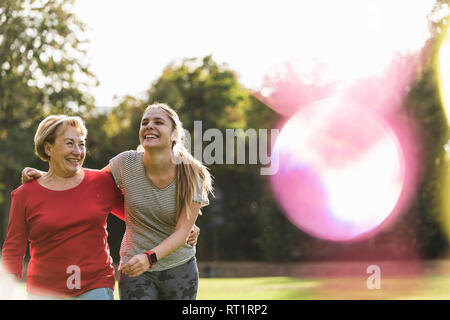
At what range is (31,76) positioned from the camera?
88.7ft

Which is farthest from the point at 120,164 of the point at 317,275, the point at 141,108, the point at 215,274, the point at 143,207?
the point at 141,108

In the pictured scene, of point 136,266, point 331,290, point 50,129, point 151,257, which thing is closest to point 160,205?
point 151,257

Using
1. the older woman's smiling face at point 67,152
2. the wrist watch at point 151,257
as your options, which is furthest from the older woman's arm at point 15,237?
the wrist watch at point 151,257

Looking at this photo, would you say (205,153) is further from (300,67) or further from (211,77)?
(211,77)

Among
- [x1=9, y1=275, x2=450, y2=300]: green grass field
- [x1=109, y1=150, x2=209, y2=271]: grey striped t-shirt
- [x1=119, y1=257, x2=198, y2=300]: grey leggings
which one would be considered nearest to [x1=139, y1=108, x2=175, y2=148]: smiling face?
[x1=109, y1=150, x2=209, y2=271]: grey striped t-shirt

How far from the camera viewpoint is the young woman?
376 cm

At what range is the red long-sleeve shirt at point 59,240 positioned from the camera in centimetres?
358

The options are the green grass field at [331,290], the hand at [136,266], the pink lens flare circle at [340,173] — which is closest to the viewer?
the hand at [136,266]

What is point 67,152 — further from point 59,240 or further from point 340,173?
point 340,173

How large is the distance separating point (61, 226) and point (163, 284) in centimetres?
76

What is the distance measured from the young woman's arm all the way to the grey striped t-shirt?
9 cm

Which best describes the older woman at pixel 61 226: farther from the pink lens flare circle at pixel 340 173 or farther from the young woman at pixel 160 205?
the pink lens flare circle at pixel 340 173

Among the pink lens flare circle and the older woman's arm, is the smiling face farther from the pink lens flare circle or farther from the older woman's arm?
the pink lens flare circle

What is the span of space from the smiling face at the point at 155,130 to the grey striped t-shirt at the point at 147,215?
0.23 metres
